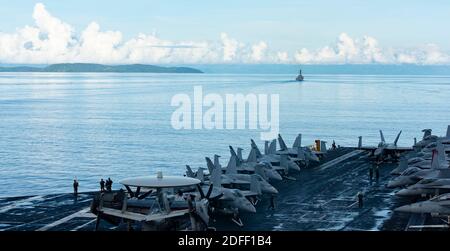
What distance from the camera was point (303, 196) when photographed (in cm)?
5944

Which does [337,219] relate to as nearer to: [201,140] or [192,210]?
[192,210]

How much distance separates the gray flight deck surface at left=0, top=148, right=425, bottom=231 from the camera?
45031 millimetres

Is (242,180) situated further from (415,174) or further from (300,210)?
(415,174)

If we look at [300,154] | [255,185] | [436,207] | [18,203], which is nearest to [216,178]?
[255,185]

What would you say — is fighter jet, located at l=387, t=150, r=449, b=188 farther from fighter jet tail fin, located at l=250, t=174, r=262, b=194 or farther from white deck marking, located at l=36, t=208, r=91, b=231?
white deck marking, located at l=36, t=208, r=91, b=231

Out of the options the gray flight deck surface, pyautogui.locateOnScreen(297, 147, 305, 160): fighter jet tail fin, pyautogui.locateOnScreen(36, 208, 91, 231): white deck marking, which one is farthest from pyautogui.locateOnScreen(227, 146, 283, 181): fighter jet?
pyautogui.locateOnScreen(36, 208, 91, 231): white deck marking

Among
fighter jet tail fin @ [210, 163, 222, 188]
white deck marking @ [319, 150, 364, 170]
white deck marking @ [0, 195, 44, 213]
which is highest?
fighter jet tail fin @ [210, 163, 222, 188]

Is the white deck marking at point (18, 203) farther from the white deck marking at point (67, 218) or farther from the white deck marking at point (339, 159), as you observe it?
the white deck marking at point (339, 159)

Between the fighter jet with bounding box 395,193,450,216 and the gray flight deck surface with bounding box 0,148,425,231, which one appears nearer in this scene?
the fighter jet with bounding box 395,193,450,216

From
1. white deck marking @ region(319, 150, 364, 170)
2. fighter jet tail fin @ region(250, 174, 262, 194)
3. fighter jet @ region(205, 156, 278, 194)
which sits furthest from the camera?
white deck marking @ region(319, 150, 364, 170)

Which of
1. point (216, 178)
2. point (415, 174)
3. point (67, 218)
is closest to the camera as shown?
point (67, 218)

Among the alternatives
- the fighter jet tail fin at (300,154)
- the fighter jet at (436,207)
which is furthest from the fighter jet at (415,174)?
the fighter jet tail fin at (300,154)

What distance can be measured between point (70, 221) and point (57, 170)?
5915cm

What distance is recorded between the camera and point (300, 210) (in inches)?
2030
